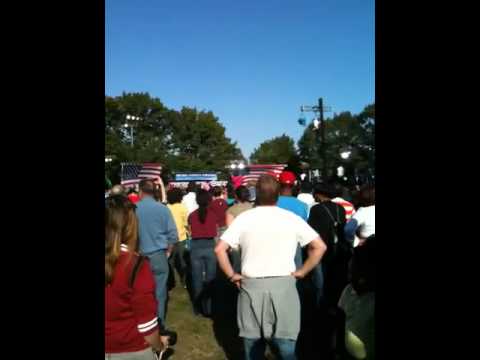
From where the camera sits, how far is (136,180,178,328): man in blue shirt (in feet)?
15.5

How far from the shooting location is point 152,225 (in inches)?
187

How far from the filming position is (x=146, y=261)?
7.59 feet

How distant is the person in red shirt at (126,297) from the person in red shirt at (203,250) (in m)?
3.42

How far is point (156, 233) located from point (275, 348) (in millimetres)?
2214

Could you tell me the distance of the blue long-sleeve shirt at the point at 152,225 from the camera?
186 inches

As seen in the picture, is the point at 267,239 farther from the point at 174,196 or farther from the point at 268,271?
the point at 174,196

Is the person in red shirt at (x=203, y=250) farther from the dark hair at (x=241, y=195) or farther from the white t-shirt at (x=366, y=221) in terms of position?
the white t-shirt at (x=366, y=221)

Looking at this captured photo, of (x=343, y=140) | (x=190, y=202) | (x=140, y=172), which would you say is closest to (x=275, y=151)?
(x=343, y=140)
